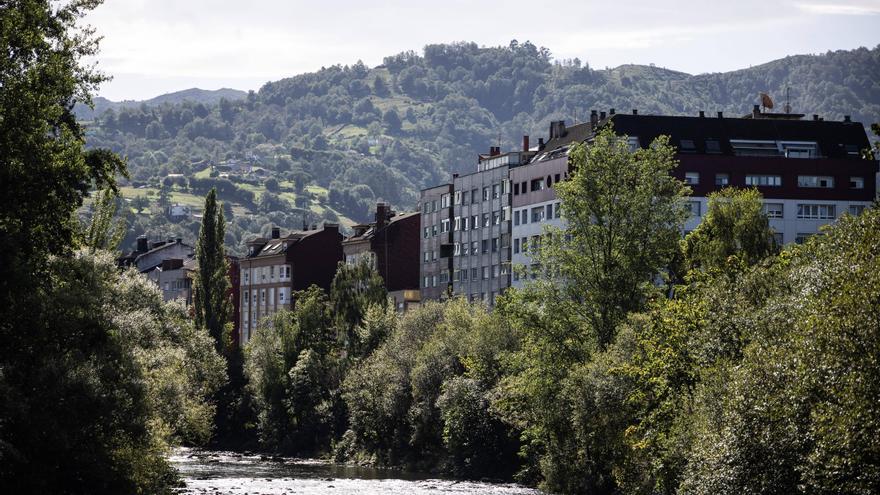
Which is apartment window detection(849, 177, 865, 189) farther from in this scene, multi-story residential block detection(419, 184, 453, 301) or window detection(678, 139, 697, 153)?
multi-story residential block detection(419, 184, 453, 301)

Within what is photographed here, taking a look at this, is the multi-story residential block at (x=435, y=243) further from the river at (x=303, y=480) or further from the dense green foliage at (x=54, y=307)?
the dense green foliage at (x=54, y=307)

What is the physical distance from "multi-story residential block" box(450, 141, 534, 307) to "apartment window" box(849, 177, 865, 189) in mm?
37365

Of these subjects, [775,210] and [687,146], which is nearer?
[775,210]

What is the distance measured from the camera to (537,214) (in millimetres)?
156750

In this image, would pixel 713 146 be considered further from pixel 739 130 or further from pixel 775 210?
pixel 775 210

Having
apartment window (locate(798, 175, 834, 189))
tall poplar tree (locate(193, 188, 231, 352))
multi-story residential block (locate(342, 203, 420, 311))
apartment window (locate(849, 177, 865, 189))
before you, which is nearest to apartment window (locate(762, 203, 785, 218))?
apartment window (locate(798, 175, 834, 189))

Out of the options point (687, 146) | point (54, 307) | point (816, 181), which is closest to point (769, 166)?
point (816, 181)

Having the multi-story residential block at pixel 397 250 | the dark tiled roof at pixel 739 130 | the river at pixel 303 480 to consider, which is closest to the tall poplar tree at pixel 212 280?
the multi-story residential block at pixel 397 250

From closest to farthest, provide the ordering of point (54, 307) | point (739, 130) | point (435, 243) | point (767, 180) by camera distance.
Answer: point (54, 307) → point (767, 180) → point (739, 130) → point (435, 243)

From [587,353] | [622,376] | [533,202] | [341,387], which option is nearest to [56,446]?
[622,376]

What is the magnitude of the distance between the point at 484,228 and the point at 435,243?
49.3 feet

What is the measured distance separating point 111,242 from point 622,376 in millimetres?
31704

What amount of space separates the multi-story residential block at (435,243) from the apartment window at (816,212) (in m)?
48.8

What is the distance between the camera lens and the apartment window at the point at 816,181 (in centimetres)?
14862
